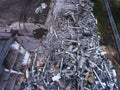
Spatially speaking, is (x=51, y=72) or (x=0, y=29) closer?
(x=51, y=72)

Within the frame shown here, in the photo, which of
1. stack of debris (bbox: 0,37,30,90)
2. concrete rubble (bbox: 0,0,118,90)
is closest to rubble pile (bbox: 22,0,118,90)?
concrete rubble (bbox: 0,0,118,90)

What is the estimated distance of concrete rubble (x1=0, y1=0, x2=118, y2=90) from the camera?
529 centimetres

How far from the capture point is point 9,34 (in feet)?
20.8

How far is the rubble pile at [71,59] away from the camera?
528 cm

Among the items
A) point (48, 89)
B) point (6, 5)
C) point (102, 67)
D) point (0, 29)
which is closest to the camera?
point (48, 89)

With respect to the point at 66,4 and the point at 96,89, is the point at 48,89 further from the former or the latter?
the point at 66,4

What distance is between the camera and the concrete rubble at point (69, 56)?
5.29 m

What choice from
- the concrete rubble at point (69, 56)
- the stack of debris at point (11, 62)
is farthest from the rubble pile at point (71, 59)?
the stack of debris at point (11, 62)

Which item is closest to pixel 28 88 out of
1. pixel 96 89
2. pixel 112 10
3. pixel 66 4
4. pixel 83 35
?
pixel 96 89

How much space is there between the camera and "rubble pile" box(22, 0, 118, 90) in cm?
528

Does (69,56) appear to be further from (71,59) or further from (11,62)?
(11,62)

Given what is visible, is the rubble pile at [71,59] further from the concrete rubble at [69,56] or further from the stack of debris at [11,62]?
the stack of debris at [11,62]

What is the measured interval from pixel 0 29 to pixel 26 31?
0.73 m

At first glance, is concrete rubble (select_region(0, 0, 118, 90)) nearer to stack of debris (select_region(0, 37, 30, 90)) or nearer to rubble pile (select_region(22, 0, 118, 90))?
rubble pile (select_region(22, 0, 118, 90))
